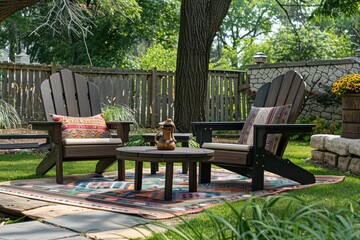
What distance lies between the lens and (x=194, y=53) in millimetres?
8352

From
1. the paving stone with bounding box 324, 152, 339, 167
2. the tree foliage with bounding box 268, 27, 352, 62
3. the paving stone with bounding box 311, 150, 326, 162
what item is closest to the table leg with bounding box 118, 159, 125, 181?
the paving stone with bounding box 324, 152, 339, 167

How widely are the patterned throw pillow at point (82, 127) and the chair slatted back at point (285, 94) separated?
151cm

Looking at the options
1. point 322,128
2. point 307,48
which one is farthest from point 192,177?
point 307,48

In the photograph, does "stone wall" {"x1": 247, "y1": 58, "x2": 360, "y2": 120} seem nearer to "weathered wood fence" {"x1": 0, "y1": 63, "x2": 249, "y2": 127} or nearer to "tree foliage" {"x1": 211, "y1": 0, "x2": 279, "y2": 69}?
"weathered wood fence" {"x1": 0, "y1": 63, "x2": 249, "y2": 127}

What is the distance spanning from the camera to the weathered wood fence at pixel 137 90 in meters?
10.8

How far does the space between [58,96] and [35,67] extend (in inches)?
201

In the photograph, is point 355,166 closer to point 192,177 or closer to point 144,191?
point 192,177

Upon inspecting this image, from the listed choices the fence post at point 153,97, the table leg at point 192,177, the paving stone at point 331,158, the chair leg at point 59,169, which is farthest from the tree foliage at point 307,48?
the table leg at point 192,177

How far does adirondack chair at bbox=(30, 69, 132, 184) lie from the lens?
17.4 ft

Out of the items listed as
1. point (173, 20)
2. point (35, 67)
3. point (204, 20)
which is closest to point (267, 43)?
point (173, 20)

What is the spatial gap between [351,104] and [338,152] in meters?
0.59

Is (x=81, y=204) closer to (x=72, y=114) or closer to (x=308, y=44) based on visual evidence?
(x=72, y=114)

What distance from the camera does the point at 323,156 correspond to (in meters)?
6.98

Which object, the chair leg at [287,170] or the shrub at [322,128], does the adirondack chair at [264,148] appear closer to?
the chair leg at [287,170]
